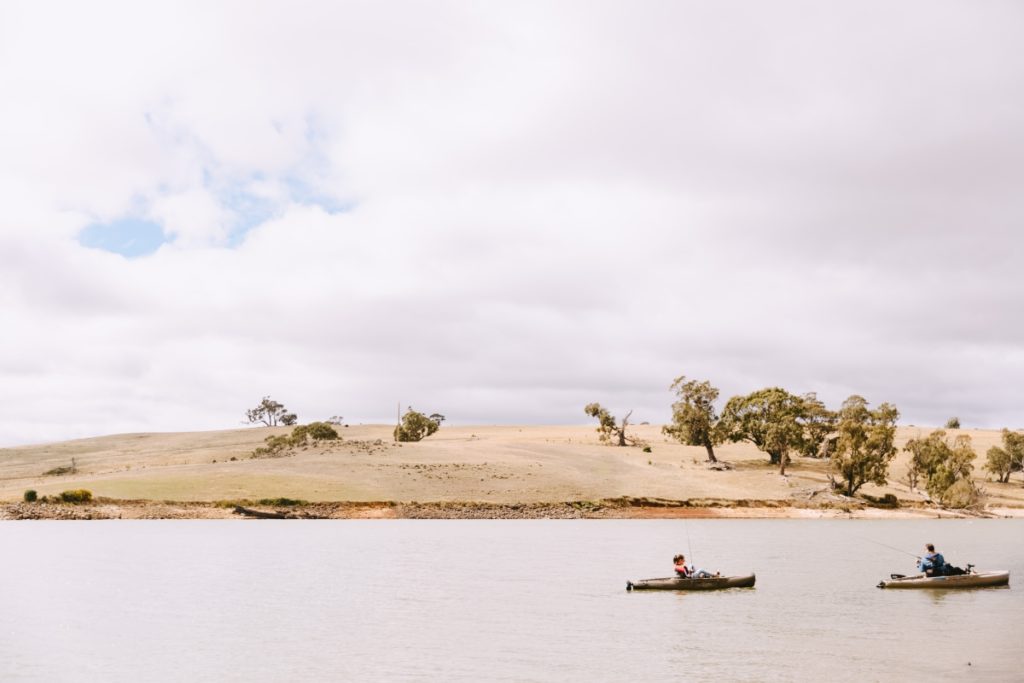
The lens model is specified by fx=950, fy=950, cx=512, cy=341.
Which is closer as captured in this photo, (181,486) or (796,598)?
(796,598)

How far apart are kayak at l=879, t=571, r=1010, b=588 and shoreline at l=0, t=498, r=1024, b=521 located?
212ft

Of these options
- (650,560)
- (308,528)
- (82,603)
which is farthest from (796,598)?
(308,528)

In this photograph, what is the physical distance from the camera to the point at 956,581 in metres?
48.4

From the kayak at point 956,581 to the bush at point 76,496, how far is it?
306 feet

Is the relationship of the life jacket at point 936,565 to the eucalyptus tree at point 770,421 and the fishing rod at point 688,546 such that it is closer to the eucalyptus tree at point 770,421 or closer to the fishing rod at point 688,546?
the fishing rod at point 688,546

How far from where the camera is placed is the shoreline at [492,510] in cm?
10925

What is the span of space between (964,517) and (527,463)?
57.0 metres

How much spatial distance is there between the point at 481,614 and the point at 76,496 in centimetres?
8685

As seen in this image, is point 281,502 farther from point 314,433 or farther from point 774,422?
point 774,422

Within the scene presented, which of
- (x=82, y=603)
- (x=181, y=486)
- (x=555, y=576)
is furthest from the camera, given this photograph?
(x=181, y=486)

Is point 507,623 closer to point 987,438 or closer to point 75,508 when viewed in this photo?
point 75,508

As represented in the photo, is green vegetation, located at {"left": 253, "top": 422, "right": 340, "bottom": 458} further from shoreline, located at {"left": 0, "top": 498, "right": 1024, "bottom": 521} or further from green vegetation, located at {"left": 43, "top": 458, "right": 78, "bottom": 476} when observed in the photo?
shoreline, located at {"left": 0, "top": 498, "right": 1024, "bottom": 521}

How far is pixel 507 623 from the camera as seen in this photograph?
126ft

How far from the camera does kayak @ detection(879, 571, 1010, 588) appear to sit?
48312 mm
